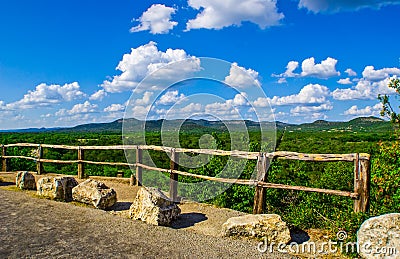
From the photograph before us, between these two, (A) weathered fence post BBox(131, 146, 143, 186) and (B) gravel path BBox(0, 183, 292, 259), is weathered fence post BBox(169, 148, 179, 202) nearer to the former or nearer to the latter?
(B) gravel path BBox(0, 183, 292, 259)

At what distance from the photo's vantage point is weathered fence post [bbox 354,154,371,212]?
5855 millimetres

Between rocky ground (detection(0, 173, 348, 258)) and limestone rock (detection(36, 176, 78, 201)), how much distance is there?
28 cm

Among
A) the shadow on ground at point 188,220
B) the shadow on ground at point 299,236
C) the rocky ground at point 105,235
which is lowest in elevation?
the shadow on ground at point 299,236

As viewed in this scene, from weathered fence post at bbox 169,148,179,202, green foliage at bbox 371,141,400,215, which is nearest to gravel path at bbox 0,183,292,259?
weathered fence post at bbox 169,148,179,202

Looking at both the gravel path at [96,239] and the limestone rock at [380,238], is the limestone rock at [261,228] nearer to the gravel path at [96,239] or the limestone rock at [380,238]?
the gravel path at [96,239]

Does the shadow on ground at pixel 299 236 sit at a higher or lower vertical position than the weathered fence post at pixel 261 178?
lower

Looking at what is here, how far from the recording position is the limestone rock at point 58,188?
7.98 metres

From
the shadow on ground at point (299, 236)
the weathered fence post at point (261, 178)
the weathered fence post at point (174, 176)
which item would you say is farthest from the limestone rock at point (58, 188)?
the shadow on ground at point (299, 236)

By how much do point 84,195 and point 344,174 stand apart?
6999 millimetres

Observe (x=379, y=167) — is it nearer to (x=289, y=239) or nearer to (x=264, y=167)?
(x=264, y=167)

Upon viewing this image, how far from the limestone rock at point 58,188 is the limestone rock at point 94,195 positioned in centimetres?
25

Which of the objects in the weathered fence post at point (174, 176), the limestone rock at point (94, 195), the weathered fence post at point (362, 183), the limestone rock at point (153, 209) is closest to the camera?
the weathered fence post at point (362, 183)

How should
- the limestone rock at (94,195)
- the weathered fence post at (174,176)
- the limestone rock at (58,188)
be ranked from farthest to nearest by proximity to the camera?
the weathered fence post at (174,176) < the limestone rock at (58,188) < the limestone rock at (94,195)

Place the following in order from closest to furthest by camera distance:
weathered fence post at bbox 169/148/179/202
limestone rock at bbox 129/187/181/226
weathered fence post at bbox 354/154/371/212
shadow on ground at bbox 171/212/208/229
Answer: weathered fence post at bbox 354/154/371/212 → limestone rock at bbox 129/187/181/226 → shadow on ground at bbox 171/212/208/229 → weathered fence post at bbox 169/148/179/202
